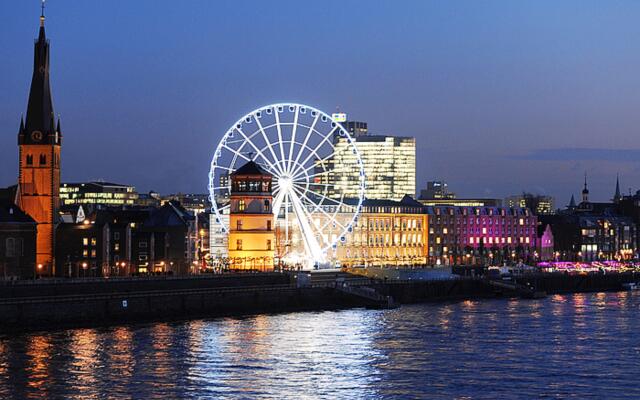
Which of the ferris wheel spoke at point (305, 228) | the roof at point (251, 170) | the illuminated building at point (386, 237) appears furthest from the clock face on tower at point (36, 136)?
the illuminated building at point (386, 237)

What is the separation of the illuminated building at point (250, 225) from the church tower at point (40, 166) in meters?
17.5

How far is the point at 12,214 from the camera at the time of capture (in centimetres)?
11394

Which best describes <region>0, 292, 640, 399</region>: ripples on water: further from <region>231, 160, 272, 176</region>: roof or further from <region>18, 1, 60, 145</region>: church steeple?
<region>18, 1, 60, 145</region>: church steeple

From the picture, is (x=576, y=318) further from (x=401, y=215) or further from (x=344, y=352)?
(x=401, y=215)

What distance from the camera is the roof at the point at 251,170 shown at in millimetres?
128375

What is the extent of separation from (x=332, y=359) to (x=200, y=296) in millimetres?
30257

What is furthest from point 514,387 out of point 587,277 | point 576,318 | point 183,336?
point 587,277

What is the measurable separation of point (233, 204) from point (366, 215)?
56784mm

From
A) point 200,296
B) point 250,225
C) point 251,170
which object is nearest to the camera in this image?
point 200,296

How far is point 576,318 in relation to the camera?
108m

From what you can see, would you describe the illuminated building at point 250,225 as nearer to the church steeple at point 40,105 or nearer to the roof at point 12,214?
the church steeple at point 40,105

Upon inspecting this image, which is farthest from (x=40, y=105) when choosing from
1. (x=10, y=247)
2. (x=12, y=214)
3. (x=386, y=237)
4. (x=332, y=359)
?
(x=386, y=237)

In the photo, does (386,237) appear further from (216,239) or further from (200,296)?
(200,296)

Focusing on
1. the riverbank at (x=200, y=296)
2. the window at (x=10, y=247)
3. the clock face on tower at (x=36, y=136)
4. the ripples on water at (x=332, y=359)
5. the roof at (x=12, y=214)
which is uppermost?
the clock face on tower at (x=36, y=136)
